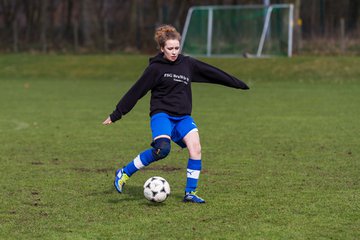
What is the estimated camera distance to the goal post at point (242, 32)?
102ft

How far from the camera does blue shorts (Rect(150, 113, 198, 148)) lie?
305 inches

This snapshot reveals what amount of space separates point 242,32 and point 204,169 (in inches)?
868

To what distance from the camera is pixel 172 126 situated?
7.89m

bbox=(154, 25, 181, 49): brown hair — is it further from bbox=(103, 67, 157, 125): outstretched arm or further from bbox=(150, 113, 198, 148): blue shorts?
bbox=(150, 113, 198, 148): blue shorts

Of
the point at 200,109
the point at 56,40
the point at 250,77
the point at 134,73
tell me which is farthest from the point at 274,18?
the point at 56,40

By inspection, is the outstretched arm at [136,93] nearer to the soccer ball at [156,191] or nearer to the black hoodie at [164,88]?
the black hoodie at [164,88]

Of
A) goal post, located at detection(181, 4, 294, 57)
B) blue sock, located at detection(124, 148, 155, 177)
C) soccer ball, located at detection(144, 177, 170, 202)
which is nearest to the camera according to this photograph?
soccer ball, located at detection(144, 177, 170, 202)

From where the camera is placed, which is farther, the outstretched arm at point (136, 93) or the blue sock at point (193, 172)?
the outstretched arm at point (136, 93)

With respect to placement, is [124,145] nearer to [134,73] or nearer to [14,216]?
[14,216]

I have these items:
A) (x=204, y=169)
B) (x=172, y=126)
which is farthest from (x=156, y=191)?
(x=204, y=169)

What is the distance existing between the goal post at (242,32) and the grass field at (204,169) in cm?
769

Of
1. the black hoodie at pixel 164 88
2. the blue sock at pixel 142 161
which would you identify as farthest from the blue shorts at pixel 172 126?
the blue sock at pixel 142 161

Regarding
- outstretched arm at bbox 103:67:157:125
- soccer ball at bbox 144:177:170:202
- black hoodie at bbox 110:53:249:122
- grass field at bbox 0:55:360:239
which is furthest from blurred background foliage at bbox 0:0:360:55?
soccer ball at bbox 144:177:170:202

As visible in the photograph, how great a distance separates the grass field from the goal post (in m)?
7.69
